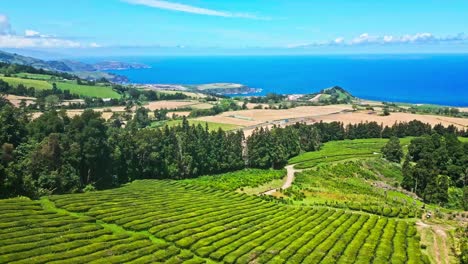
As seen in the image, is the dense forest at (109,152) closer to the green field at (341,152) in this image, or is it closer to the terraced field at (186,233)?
the green field at (341,152)

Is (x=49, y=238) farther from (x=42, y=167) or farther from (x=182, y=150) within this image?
(x=182, y=150)

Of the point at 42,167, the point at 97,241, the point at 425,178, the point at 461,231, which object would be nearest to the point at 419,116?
the point at 425,178

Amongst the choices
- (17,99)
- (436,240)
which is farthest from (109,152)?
(17,99)

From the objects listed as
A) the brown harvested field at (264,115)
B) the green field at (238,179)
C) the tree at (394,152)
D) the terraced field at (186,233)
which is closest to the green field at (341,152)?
the tree at (394,152)

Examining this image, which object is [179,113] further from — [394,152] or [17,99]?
[394,152]

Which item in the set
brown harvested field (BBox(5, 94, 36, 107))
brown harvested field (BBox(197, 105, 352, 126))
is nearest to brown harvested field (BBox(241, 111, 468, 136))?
brown harvested field (BBox(197, 105, 352, 126))

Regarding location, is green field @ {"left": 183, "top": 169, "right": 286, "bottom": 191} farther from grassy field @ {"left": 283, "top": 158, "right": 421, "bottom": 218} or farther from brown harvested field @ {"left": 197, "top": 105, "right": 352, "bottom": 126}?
brown harvested field @ {"left": 197, "top": 105, "right": 352, "bottom": 126}
